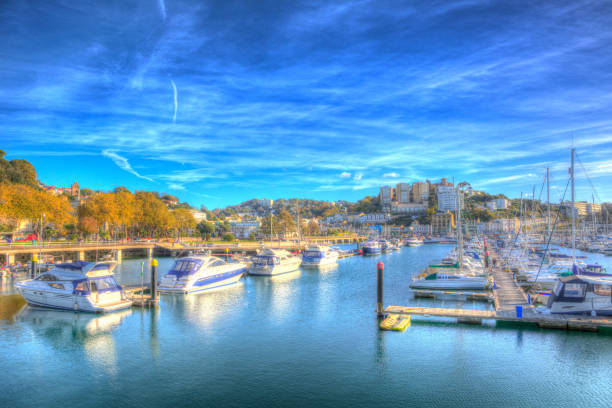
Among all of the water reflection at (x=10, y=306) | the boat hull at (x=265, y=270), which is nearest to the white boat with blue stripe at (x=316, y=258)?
the boat hull at (x=265, y=270)

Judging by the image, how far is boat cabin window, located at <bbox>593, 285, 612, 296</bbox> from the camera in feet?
77.4

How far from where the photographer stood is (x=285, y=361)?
19.0 meters

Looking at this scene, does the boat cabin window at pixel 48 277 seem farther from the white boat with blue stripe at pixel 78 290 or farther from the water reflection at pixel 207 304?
the water reflection at pixel 207 304

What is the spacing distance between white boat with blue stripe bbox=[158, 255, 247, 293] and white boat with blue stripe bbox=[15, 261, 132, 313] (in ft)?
21.6

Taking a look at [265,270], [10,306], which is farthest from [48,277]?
[265,270]

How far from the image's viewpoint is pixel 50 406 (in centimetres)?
1461

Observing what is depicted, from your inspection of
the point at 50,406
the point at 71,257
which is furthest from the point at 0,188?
the point at 50,406

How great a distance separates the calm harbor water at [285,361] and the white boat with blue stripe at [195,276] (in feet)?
16.6

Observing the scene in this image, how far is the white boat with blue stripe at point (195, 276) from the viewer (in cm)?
3444

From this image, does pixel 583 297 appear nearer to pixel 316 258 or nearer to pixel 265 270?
pixel 265 270

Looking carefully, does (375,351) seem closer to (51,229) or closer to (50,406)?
(50,406)

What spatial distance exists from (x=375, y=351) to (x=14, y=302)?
2798cm

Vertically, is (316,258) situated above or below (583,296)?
below

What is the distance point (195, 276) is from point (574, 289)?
28505 millimetres
